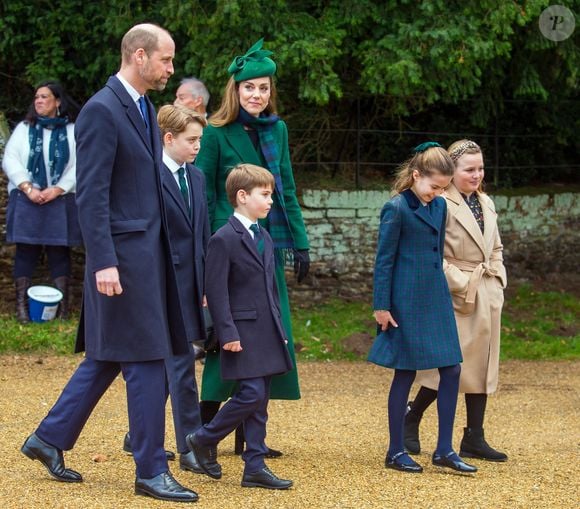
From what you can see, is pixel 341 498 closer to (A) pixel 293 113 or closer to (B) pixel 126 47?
(B) pixel 126 47

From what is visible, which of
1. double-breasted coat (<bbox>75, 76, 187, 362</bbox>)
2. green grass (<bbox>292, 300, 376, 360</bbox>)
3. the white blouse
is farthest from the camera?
the white blouse

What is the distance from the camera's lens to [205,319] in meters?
5.70

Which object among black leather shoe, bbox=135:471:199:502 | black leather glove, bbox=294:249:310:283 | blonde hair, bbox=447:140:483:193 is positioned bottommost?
black leather shoe, bbox=135:471:199:502

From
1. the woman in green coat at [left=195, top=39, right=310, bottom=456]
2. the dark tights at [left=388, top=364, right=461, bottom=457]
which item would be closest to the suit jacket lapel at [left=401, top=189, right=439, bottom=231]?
the woman in green coat at [left=195, top=39, right=310, bottom=456]

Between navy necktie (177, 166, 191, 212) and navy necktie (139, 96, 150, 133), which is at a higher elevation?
navy necktie (139, 96, 150, 133)

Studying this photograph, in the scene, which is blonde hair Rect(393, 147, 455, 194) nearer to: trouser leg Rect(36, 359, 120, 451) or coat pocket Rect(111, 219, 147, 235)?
coat pocket Rect(111, 219, 147, 235)

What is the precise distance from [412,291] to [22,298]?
5.39m

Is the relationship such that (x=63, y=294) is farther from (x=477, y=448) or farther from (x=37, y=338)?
(x=477, y=448)

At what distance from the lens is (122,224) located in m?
4.92

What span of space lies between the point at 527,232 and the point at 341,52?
375 cm

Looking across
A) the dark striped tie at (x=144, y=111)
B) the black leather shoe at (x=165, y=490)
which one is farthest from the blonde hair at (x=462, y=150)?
the black leather shoe at (x=165, y=490)

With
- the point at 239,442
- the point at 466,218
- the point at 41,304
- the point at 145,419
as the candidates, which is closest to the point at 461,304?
the point at 466,218

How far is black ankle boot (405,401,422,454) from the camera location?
21.1 feet

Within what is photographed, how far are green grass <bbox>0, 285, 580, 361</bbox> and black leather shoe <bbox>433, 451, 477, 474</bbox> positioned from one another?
4.13 m
